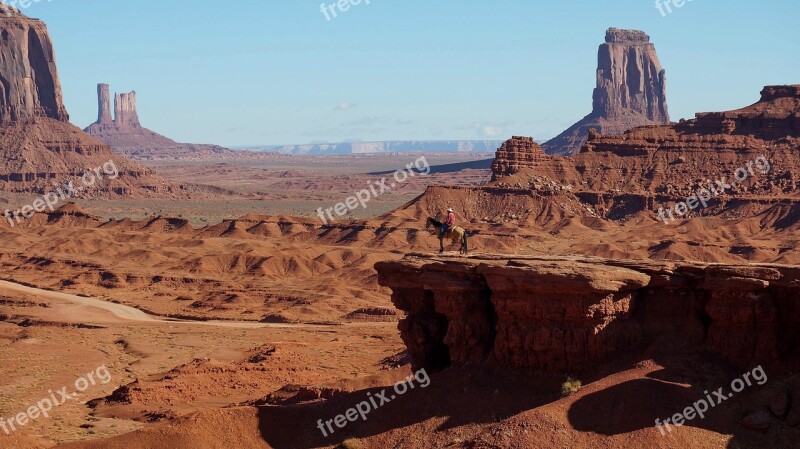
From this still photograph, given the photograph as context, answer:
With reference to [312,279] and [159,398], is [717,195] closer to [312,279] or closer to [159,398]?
[312,279]

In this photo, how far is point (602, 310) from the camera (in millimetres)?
29500

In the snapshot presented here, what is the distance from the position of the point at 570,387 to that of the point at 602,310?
210cm

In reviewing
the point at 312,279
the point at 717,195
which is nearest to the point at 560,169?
the point at 717,195

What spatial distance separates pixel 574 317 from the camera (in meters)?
29.9

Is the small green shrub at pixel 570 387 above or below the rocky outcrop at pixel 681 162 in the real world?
below
